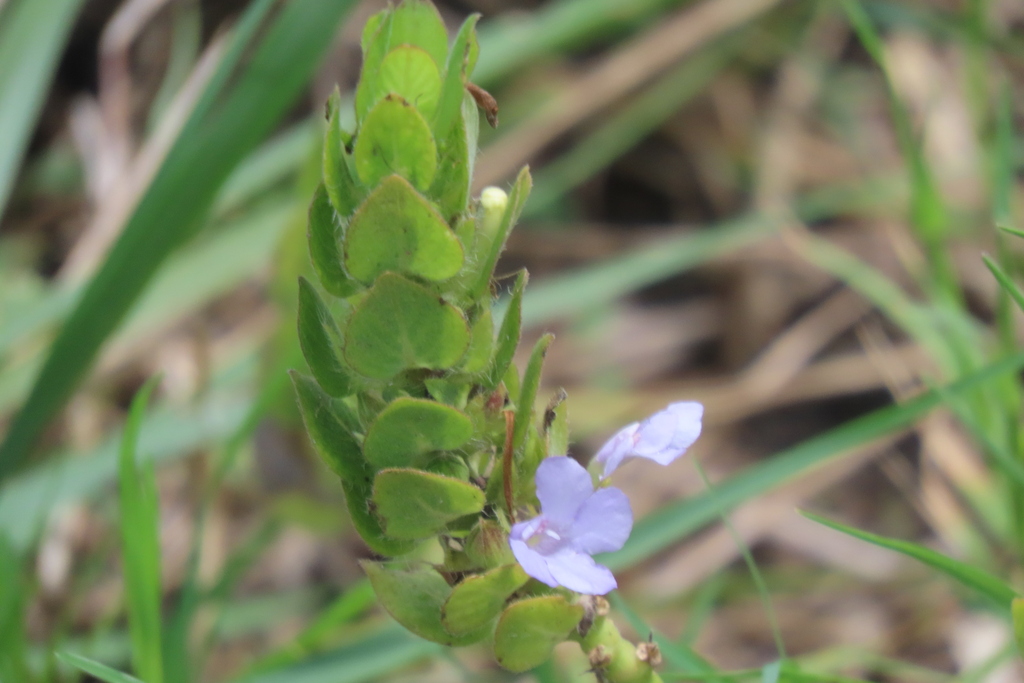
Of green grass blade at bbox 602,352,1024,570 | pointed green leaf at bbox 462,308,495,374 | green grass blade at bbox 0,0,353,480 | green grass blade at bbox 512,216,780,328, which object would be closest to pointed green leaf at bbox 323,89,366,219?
pointed green leaf at bbox 462,308,495,374

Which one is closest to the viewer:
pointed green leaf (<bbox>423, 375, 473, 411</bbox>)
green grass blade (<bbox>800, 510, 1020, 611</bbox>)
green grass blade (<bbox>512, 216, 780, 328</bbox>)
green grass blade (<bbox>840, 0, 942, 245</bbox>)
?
pointed green leaf (<bbox>423, 375, 473, 411</bbox>)

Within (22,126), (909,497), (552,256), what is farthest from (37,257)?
(909,497)

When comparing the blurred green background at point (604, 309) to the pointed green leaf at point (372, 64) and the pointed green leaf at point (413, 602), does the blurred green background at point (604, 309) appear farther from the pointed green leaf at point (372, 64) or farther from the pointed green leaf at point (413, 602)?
the pointed green leaf at point (372, 64)

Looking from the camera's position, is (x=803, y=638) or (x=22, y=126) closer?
(x=22, y=126)

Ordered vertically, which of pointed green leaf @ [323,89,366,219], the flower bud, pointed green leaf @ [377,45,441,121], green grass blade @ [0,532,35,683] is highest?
pointed green leaf @ [377,45,441,121]

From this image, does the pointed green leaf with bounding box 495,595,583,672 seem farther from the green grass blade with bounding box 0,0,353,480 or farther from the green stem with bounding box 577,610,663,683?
the green grass blade with bounding box 0,0,353,480

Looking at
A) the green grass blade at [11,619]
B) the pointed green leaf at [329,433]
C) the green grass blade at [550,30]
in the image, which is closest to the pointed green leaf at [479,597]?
the pointed green leaf at [329,433]

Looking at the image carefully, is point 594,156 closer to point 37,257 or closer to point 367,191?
point 37,257

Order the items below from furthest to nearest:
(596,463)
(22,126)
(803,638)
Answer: (803,638) < (22,126) < (596,463)
